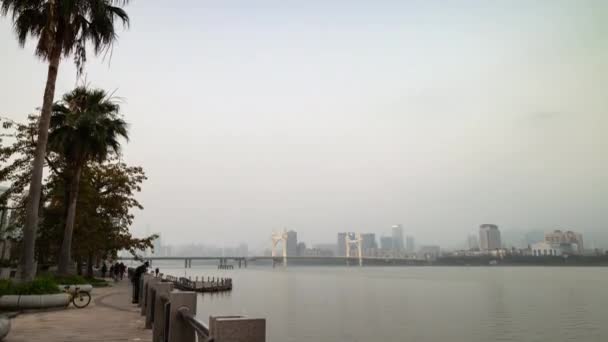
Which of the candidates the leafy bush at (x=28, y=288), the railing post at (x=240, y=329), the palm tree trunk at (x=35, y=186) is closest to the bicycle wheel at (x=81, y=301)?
the leafy bush at (x=28, y=288)

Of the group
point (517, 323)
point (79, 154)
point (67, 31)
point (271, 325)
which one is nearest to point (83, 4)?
point (67, 31)

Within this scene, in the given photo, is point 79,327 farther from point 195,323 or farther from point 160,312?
point 195,323

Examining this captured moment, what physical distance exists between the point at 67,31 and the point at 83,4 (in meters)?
1.50

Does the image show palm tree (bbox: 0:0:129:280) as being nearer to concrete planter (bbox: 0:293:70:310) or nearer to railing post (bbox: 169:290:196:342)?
concrete planter (bbox: 0:293:70:310)

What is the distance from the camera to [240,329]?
4.00 meters

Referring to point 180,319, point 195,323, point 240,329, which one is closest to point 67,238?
point 180,319

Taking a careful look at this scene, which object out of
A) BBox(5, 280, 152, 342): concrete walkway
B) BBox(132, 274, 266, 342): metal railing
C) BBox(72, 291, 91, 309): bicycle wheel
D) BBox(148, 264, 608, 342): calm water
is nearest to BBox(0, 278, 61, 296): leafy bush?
BBox(5, 280, 152, 342): concrete walkway

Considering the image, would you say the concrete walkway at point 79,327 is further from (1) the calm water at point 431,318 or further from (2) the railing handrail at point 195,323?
(1) the calm water at point 431,318

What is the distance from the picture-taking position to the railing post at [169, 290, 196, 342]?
23.2 feet

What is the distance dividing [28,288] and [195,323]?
14.4 meters

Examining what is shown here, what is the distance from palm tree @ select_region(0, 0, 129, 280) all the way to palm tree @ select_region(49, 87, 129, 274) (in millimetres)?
9077

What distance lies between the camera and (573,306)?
196 feet

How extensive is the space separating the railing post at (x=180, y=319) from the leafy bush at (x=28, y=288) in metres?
12.6

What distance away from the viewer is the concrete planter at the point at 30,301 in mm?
15992
